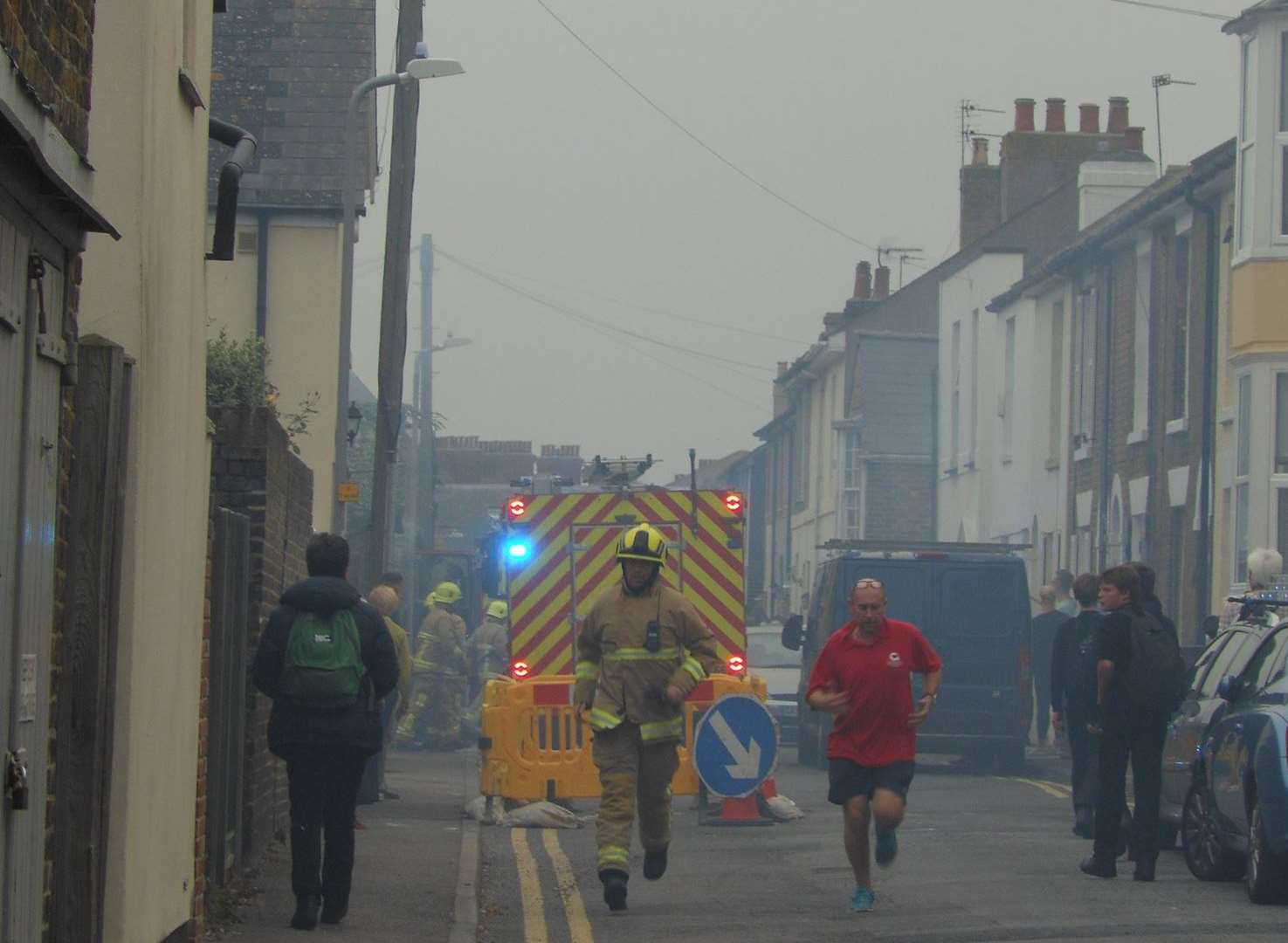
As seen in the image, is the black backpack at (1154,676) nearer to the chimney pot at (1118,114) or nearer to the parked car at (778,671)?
the parked car at (778,671)

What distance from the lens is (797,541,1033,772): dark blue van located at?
2241cm

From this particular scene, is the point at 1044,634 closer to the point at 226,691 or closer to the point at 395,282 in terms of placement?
the point at 395,282

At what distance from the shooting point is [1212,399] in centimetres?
2691

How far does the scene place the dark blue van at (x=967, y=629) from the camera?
73.5ft

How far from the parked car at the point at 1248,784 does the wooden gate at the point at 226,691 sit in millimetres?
5060

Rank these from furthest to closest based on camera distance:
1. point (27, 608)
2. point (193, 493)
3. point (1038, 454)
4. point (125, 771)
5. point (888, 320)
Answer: point (888, 320), point (1038, 454), point (193, 493), point (125, 771), point (27, 608)

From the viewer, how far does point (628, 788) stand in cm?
1157

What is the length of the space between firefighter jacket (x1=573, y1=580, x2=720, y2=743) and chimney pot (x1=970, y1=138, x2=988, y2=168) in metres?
37.3

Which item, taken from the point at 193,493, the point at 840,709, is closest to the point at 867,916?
the point at 840,709

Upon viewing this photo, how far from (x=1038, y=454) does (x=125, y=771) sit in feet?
98.5

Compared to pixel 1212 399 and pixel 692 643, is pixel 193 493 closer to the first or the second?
pixel 692 643

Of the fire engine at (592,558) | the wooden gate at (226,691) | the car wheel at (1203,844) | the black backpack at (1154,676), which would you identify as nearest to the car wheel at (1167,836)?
the car wheel at (1203,844)

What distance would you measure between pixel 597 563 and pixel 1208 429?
11.3 m

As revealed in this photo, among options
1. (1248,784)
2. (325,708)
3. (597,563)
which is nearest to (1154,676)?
(1248,784)
